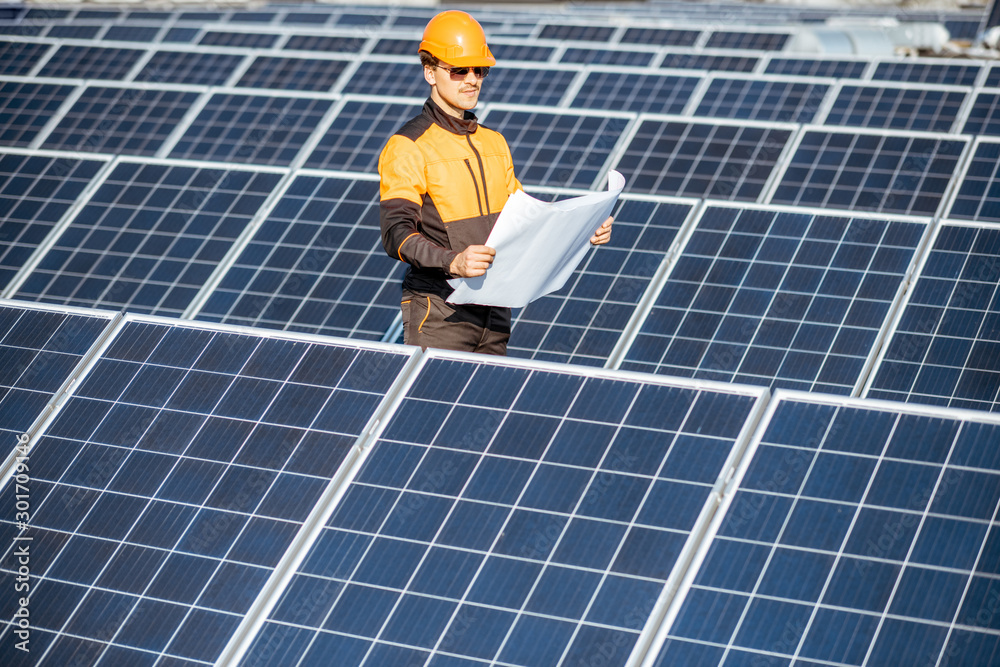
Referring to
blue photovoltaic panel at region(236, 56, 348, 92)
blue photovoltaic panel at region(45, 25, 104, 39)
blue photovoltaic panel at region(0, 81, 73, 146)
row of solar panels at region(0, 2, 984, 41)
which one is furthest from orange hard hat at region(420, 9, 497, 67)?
blue photovoltaic panel at region(45, 25, 104, 39)

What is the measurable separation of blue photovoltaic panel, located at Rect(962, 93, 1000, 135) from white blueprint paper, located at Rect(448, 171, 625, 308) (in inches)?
343

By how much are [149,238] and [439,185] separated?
5223mm

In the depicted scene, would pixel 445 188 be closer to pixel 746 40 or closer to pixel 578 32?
pixel 746 40

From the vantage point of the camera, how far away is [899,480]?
4.40 m

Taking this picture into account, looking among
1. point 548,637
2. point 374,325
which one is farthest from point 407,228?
point 374,325

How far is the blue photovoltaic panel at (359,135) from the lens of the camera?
38.5ft

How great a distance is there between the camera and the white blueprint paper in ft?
16.9

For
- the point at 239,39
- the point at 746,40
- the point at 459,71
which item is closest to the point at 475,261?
the point at 459,71

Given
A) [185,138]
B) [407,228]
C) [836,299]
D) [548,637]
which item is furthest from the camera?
[185,138]

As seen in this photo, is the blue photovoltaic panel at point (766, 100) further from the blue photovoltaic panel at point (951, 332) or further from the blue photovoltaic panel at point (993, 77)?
the blue photovoltaic panel at point (951, 332)

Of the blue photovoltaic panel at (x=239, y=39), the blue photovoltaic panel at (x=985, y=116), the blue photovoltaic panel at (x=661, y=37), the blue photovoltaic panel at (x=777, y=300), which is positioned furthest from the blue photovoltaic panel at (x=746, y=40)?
the blue photovoltaic panel at (x=777, y=300)

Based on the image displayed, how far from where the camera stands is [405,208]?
18.7 feet

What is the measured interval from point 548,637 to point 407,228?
2.33 m

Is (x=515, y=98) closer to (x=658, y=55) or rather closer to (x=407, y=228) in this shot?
(x=658, y=55)
